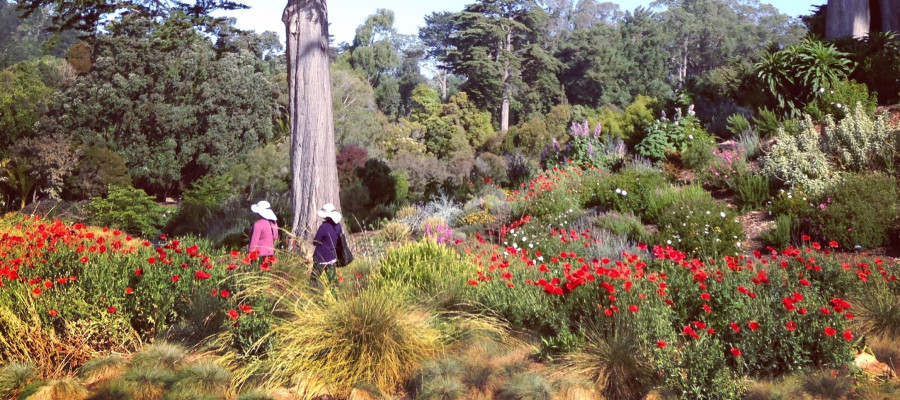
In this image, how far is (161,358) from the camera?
5012 millimetres

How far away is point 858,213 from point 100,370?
8.05 meters

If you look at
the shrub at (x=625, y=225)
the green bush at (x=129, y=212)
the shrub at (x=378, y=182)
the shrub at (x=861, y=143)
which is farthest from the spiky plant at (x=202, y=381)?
the green bush at (x=129, y=212)

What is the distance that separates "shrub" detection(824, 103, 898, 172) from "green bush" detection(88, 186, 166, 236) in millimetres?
14230

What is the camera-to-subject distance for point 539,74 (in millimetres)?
44719

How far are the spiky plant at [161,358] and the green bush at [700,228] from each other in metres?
5.51

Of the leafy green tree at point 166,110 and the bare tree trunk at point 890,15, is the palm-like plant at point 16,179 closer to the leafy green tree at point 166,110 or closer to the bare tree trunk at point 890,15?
the leafy green tree at point 166,110

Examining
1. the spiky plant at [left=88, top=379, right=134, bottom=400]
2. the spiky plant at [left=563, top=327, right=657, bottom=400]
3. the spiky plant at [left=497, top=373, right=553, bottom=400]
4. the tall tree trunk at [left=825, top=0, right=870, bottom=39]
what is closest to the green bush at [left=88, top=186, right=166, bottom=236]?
the spiky plant at [left=88, top=379, right=134, bottom=400]

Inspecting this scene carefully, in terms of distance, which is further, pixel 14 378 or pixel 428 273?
pixel 428 273

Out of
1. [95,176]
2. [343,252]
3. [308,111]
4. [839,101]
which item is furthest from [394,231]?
[95,176]

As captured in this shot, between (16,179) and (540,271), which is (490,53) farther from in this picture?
(540,271)

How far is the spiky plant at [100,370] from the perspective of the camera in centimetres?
498

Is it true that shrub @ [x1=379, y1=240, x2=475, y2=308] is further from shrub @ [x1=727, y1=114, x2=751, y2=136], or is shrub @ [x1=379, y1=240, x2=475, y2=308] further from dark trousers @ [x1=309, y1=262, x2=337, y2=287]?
shrub @ [x1=727, y1=114, x2=751, y2=136]

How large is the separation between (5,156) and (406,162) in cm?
1566

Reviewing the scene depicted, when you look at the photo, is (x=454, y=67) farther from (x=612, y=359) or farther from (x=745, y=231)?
(x=612, y=359)
